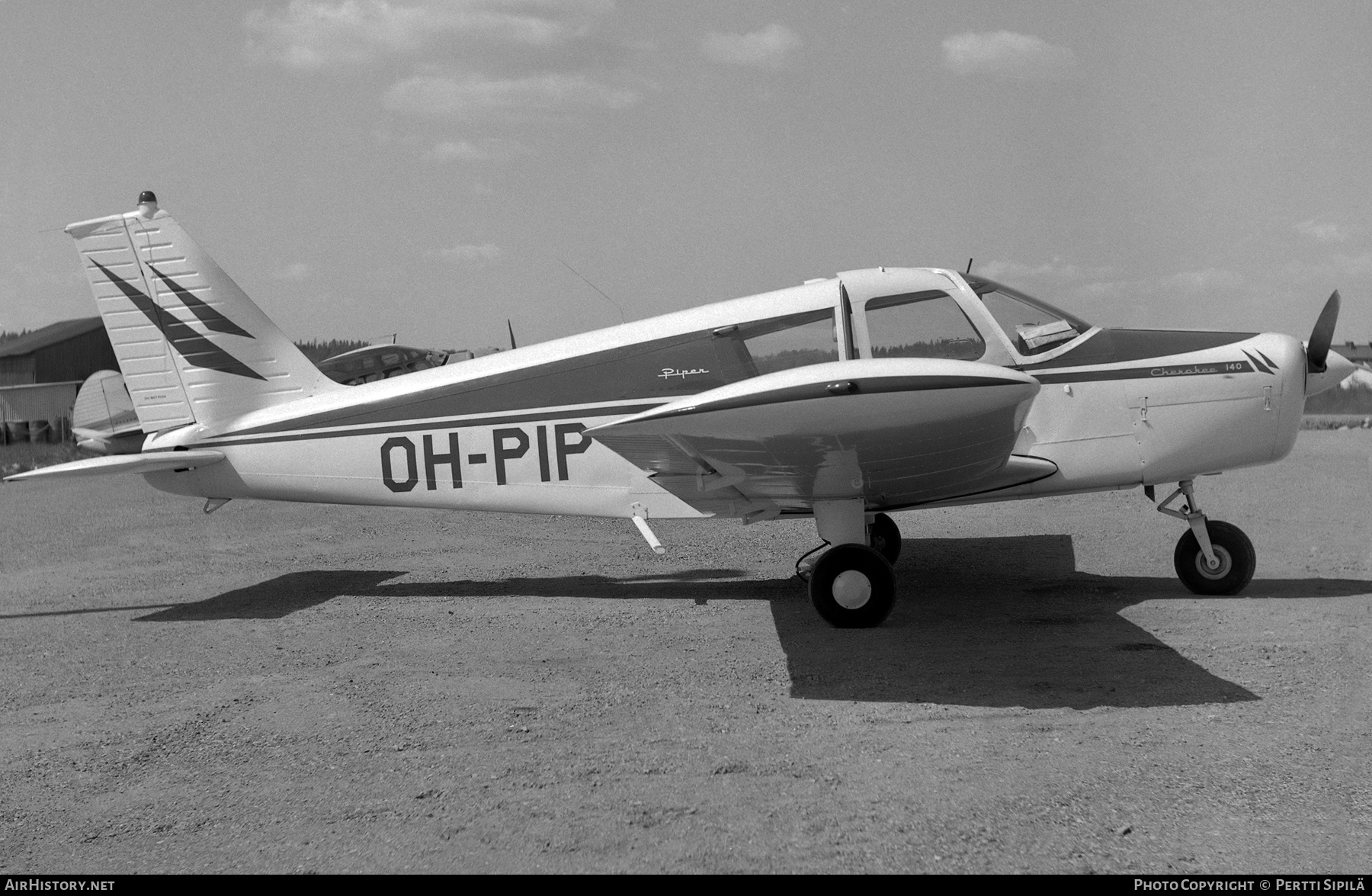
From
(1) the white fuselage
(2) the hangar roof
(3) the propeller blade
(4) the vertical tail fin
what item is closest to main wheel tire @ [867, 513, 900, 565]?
(1) the white fuselage

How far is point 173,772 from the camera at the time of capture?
4.43m

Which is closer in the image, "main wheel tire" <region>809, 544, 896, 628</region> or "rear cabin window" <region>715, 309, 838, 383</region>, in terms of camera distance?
"main wheel tire" <region>809, 544, 896, 628</region>

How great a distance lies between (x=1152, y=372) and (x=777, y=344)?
2458 mm

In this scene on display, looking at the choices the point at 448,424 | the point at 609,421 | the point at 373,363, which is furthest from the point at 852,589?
the point at 373,363

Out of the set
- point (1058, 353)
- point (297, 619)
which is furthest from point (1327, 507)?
point (297, 619)

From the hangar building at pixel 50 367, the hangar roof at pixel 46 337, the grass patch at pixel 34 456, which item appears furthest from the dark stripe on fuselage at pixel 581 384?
the hangar roof at pixel 46 337

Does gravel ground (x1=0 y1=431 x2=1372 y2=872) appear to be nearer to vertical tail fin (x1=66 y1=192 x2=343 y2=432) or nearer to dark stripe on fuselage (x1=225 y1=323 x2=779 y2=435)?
dark stripe on fuselage (x1=225 y1=323 x2=779 y2=435)

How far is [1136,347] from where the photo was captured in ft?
23.3

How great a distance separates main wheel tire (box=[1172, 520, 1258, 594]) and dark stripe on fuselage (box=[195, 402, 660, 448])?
3.79 meters

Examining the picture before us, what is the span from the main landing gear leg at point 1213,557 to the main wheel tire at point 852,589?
7.54 feet

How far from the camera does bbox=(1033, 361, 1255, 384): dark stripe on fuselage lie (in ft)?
22.7

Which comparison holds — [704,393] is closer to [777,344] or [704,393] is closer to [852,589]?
[777,344]

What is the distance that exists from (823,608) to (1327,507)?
24.3 ft

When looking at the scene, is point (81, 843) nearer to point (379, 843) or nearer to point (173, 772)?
point (173, 772)
